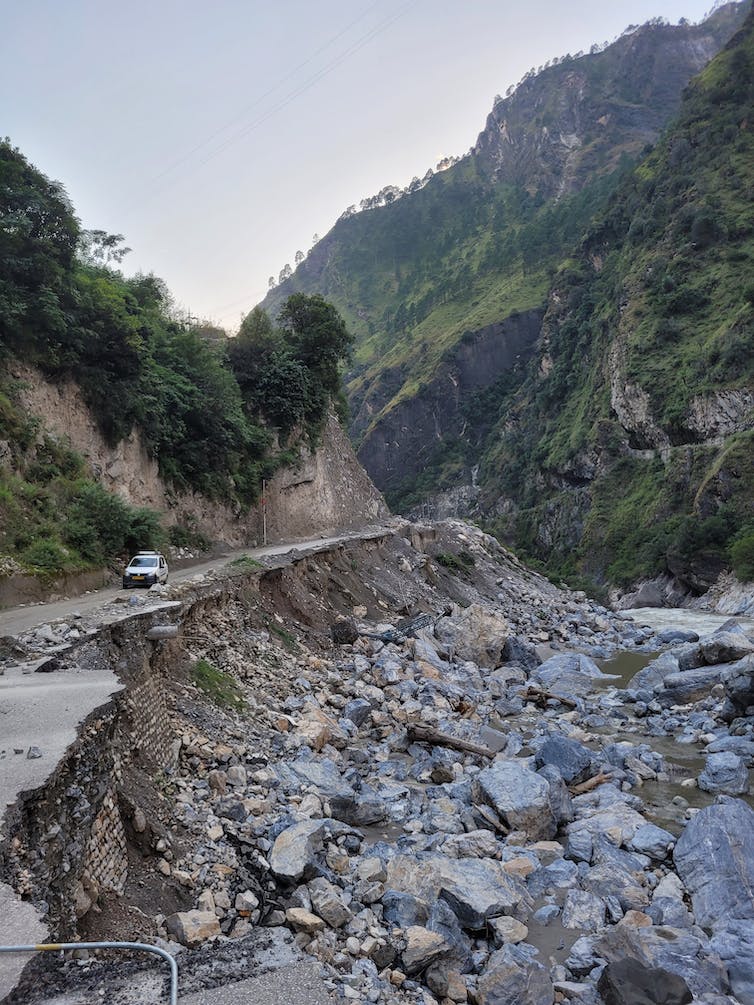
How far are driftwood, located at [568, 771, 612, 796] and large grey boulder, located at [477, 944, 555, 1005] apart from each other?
4989 millimetres

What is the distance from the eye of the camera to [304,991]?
4.68 meters

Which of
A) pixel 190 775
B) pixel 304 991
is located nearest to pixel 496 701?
pixel 190 775

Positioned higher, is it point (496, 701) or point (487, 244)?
point (487, 244)

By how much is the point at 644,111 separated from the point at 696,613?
167 meters

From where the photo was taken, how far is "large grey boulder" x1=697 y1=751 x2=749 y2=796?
10602 mm

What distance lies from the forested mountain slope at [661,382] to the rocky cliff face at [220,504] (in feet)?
86.1

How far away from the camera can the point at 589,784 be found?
10594 mm

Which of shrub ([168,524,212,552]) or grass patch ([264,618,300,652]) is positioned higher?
shrub ([168,524,212,552])

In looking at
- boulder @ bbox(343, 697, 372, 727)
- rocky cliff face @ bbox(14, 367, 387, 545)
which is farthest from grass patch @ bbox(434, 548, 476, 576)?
boulder @ bbox(343, 697, 372, 727)

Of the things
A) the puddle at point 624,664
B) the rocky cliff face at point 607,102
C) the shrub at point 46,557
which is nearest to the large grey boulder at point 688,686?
the puddle at point 624,664

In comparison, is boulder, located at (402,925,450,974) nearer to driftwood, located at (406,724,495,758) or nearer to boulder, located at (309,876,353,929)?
boulder, located at (309,876,353,929)

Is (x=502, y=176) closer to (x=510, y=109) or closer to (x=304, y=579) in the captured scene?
(x=510, y=109)

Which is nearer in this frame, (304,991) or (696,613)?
(304,991)

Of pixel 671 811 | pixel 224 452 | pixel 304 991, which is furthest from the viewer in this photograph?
pixel 224 452
